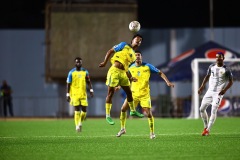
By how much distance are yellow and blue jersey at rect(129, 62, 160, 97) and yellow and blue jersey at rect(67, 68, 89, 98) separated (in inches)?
176

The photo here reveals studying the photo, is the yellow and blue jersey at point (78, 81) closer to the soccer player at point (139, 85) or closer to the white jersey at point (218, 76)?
the soccer player at point (139, 85)

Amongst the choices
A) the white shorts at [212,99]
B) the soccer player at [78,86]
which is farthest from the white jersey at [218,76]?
the soccer player at [78,86]

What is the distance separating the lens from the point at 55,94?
47.9m

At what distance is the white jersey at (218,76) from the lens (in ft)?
65.1

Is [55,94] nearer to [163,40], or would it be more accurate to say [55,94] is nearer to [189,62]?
[163,40]

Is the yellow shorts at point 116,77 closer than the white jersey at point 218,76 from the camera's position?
Yes

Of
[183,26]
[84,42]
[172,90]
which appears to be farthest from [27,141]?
[183,26]

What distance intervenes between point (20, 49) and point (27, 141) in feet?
104

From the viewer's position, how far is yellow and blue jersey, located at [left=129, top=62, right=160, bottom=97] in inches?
747

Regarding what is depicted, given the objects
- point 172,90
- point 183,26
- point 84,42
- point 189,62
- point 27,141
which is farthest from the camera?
point 183,26

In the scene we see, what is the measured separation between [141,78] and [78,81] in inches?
197

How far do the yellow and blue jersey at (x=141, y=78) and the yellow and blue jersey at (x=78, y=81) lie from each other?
4459 millimetres

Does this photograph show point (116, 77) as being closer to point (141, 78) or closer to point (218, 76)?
point (141, 78)

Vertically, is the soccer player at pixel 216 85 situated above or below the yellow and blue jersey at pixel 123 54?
below
